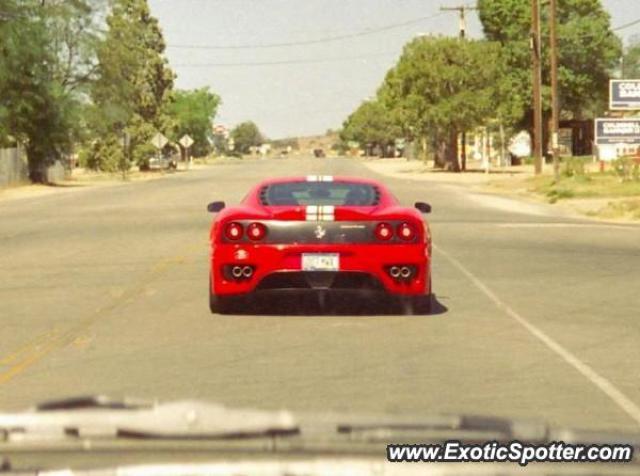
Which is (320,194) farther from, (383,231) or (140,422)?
(140,422)

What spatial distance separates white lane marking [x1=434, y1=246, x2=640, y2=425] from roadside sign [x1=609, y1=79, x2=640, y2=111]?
2445cm

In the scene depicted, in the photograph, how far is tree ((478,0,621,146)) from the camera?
93188 millimetres

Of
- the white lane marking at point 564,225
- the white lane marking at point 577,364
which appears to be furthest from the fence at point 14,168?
the white lane marking at point 577,364

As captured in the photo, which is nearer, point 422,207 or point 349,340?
A: point 349,340

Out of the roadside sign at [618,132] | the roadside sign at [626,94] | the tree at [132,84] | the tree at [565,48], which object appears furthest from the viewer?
the tree at [565,48]

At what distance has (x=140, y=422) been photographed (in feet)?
13.5

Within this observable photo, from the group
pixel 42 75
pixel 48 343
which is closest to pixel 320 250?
pixel 48 343

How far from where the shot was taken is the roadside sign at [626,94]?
38938 mm

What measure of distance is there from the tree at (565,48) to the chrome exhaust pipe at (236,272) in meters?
80.1

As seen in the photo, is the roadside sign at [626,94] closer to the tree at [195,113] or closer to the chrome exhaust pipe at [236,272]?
the chrome exhaust pipe at [236,272]

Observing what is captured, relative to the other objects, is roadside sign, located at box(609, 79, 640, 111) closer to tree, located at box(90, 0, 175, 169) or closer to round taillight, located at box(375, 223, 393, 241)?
round taillight, located at box(375, 223, 393, 241)

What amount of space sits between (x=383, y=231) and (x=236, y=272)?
1.46m

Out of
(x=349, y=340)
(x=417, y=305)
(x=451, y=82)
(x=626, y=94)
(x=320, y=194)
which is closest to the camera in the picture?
(x=349, y=340)

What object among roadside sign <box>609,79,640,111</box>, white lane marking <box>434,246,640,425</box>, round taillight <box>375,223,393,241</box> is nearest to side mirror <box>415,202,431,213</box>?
white lane marking <box>434,246,640,425</box>
